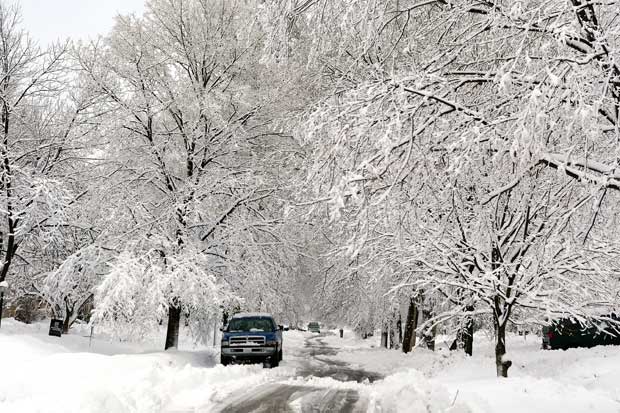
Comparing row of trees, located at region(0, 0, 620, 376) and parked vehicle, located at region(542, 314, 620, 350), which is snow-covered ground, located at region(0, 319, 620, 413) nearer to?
row of trees, located at region(0, 0, 620, 376)

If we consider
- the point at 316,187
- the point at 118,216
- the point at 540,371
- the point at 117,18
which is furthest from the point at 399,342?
the point at 316,187

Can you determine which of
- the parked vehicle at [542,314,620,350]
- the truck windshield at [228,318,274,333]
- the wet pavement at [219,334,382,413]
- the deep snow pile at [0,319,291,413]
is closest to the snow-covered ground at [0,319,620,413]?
the deep snow pile at [0,319,291,413]

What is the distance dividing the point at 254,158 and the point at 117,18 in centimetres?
642

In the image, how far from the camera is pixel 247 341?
17.0 meters

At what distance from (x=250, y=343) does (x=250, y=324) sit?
3.99ft

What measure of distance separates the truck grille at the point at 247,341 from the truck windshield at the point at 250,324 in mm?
706

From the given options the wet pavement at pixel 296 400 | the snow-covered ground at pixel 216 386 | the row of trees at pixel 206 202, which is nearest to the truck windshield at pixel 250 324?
the row of trees at pixel 206 202

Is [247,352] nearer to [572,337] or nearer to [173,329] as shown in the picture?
[173,329]

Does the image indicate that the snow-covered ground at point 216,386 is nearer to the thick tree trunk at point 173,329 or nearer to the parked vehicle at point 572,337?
the thick tree trunk at point 173,329

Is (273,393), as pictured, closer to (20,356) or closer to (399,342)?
(20,356)

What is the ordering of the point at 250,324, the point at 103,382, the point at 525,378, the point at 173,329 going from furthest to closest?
the point at 250,324
the point at 173,329
the point at 525,378
the point at 103,382

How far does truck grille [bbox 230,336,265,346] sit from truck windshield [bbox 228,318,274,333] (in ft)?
2.32

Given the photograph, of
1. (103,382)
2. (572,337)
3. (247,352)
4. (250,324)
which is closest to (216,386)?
(103,382)

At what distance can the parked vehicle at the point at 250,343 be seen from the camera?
16.8 m
